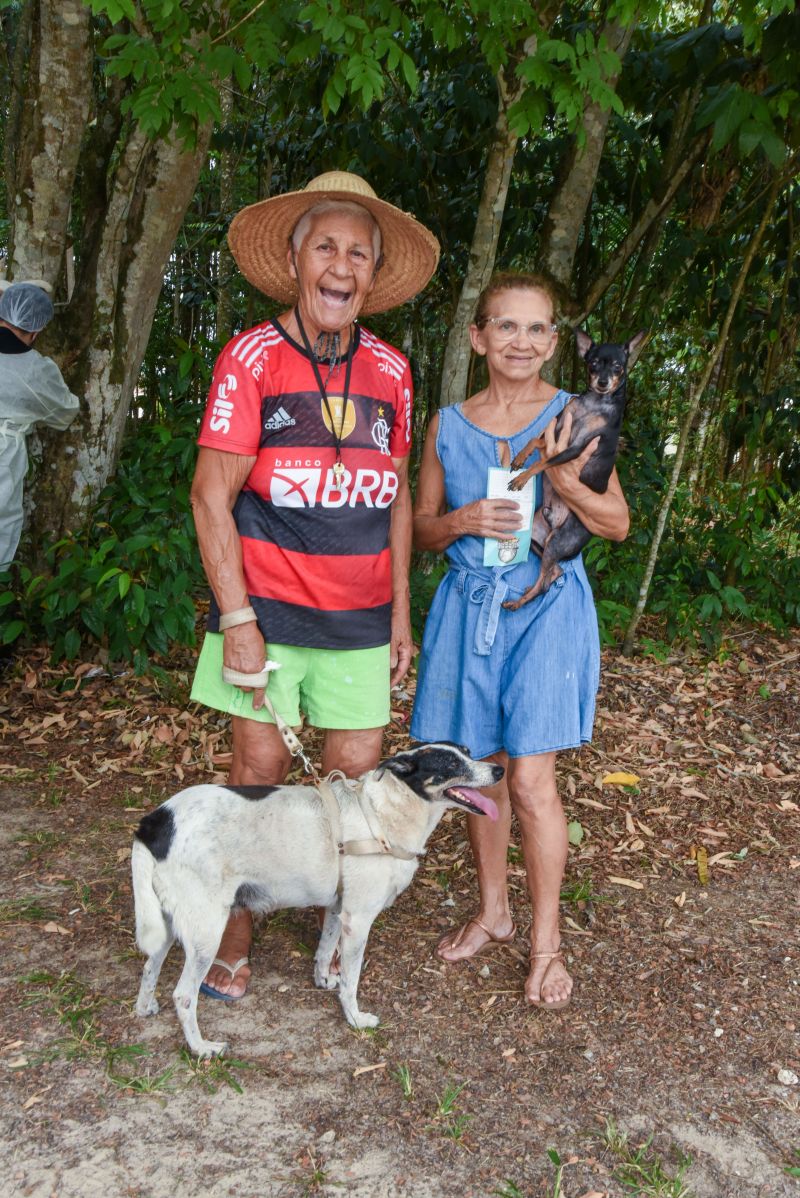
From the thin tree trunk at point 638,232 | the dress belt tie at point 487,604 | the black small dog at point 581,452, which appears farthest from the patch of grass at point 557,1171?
the thin tree trunk at point 638,232

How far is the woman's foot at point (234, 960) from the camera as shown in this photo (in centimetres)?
313

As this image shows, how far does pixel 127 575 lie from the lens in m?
5.12

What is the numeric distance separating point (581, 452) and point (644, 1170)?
189cm

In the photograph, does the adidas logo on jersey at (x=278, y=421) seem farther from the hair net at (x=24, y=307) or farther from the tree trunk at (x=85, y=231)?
the tree trunk at (x=85, y=231)

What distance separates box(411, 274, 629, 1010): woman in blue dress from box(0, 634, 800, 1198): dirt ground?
0.35 metres

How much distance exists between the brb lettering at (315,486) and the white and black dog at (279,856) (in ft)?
2.60

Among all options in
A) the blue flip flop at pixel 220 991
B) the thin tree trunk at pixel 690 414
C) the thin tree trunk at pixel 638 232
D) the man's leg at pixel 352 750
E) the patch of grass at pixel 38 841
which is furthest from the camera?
the thin tree trunk at pixel 638 232

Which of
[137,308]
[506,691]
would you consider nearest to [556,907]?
[506,691]

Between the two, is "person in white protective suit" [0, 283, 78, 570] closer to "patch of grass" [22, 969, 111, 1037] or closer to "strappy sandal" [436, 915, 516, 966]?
"patch of grass" [22, 969, 111, 1037]

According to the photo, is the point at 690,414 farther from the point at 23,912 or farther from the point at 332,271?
the point at 23,912

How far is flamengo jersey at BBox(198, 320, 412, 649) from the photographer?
285 centimetres

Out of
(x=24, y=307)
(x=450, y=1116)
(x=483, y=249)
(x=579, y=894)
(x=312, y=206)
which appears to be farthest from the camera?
(x=483, y=249)

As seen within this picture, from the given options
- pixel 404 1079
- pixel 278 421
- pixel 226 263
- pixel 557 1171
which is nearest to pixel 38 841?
pixel 404 1079

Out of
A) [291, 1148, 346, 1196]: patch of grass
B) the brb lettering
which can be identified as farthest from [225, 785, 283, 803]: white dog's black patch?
[291, 1148, 346, 1196]: patch of grass
